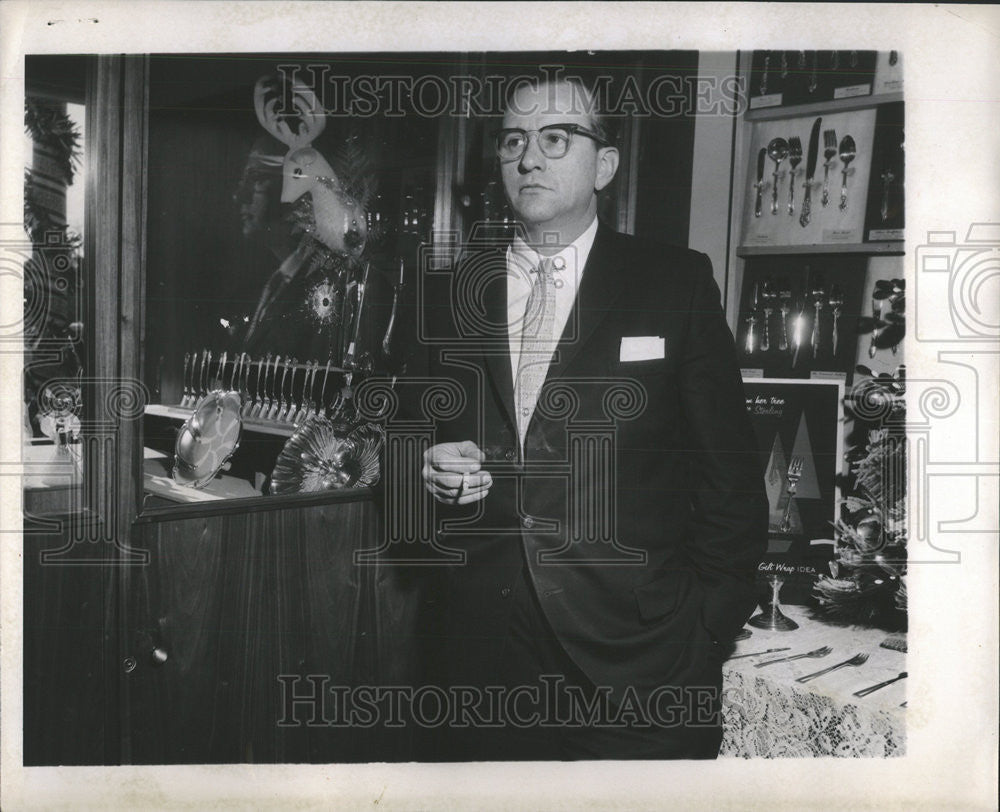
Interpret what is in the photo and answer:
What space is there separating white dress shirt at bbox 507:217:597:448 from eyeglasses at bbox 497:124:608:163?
158mm

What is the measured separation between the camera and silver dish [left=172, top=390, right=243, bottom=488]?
1.76 meters

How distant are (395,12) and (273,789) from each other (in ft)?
5.32

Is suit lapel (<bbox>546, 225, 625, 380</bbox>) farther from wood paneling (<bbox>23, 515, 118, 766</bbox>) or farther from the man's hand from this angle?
wood paneling (<bbox>23, 515, 118, 766</bbox>)

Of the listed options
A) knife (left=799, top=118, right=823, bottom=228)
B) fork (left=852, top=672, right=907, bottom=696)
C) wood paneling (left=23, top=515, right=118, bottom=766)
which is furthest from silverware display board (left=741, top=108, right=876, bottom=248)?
wood paneling (left=23, top=515, right=118, bottom=766)

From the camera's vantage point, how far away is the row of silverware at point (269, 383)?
1771mm

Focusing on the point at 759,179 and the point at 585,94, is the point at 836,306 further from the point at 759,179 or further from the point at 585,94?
the point at 585,94

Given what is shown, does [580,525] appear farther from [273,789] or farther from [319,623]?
[273,789]

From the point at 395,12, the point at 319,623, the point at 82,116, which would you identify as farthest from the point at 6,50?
the point at 319,623

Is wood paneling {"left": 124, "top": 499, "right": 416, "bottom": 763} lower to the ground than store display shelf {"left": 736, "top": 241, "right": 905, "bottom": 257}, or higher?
lower

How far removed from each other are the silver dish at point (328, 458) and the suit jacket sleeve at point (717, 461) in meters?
0.65

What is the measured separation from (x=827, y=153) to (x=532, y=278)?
660mm

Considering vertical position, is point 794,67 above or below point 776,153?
above

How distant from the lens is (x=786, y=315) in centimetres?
179

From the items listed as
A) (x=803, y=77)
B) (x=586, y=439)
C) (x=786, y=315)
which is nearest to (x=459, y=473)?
(x=586, y=439)
